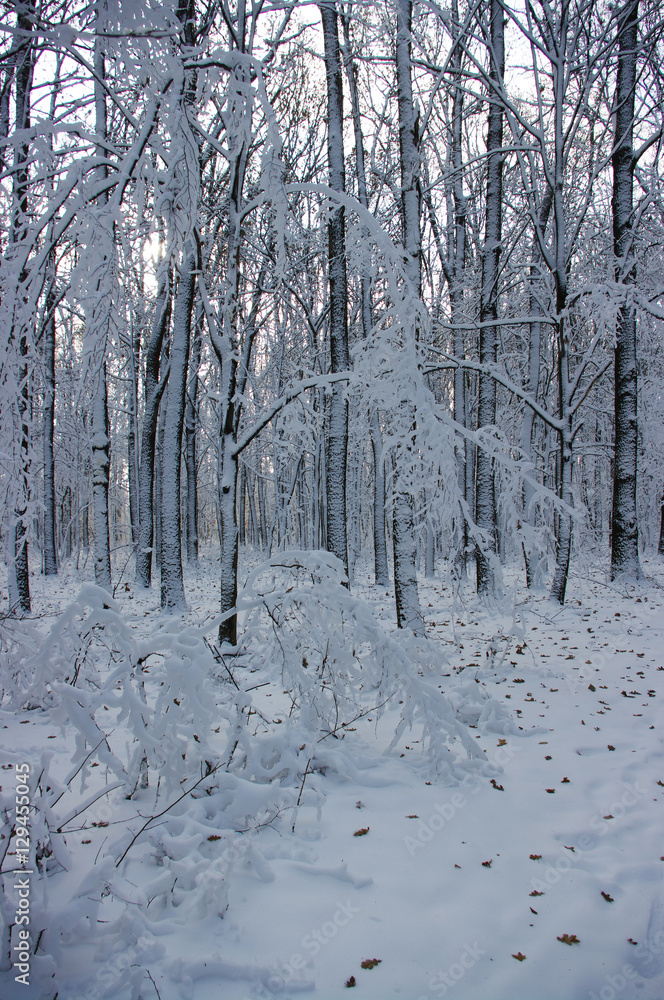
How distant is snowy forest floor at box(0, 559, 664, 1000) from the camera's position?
2.13 metres

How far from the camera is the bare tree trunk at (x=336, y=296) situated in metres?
7.67

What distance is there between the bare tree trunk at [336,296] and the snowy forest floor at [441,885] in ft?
12.5

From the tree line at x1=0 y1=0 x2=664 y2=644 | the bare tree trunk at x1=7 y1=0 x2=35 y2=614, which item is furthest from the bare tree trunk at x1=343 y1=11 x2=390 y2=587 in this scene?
the bare tree trunk at x1=7 y1=0 x2=35 y2=614

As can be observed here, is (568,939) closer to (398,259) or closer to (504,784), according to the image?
(504,784)

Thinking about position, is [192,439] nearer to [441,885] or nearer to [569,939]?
[441,885]

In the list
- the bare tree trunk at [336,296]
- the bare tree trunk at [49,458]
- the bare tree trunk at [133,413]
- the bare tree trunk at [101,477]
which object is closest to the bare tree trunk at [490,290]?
the bare tree trunk at [336,296]

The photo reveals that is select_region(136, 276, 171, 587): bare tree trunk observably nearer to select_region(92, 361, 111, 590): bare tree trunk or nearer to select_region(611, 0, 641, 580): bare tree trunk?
select_region(92, 361, 111, 590): bare tree trunk

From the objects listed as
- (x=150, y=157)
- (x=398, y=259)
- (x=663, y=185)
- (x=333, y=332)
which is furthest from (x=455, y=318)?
(x=150, y=157)

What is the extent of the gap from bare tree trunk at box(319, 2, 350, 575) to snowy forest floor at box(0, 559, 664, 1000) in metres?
3.80

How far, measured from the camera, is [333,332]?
7.86m

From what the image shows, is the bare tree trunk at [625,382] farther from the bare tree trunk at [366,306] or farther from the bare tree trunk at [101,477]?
the bare tree trunk at [101,477]

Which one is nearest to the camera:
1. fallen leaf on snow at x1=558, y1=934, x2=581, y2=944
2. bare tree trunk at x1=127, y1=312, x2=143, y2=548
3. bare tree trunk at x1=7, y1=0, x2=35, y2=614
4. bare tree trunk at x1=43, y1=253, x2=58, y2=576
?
fallen leaf on snow at x1=558, y1=934, x2=581, y2=944

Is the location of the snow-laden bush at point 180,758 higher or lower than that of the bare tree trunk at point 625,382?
lower

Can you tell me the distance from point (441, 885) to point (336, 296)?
7370 millimetres
